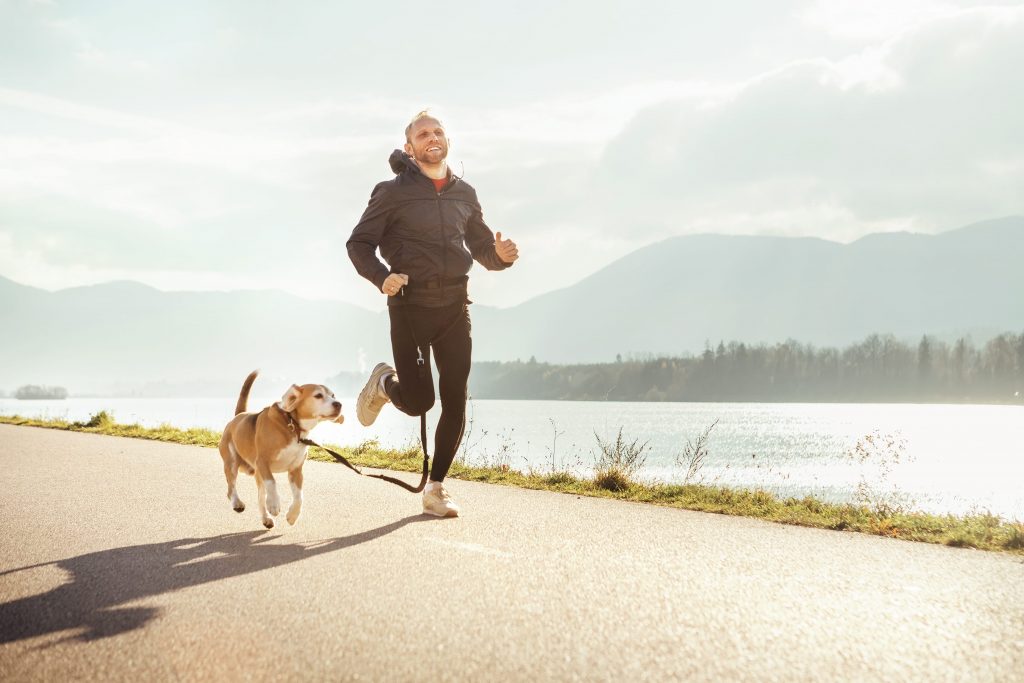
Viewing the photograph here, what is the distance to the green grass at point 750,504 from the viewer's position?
6.05 metres

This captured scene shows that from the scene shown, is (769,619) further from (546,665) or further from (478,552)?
(478,552)

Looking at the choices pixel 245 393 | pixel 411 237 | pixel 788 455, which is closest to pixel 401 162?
pixel 411 237

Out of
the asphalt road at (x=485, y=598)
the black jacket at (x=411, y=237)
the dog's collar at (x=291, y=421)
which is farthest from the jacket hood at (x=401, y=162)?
the asphalt road at (x=485, y=598)

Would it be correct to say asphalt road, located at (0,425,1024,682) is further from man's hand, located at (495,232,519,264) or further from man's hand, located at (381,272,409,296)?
man's hand, located at (495,232,519,264)

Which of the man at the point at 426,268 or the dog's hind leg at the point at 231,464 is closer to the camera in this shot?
the dog's hind leg at the point at 231,464

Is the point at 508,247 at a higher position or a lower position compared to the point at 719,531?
higher

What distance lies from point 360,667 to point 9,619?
1705mm

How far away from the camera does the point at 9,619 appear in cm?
347

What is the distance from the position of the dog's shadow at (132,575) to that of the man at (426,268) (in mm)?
1079

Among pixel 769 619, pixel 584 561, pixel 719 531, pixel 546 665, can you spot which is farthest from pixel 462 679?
pixel 719 531

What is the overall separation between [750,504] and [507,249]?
129 inches

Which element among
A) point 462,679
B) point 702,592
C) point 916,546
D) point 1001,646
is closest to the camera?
point 462,679

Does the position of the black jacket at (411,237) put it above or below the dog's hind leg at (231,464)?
above

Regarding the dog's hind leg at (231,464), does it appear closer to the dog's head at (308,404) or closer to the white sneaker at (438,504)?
the dog's head at (308,404)
